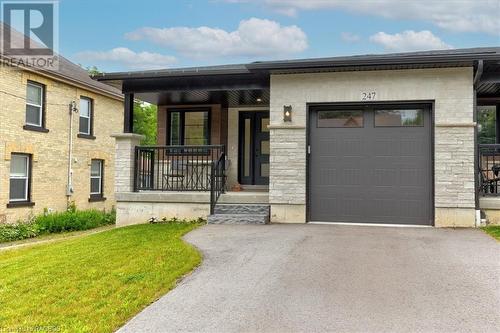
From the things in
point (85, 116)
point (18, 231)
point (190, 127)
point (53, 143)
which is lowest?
point (18, 231)

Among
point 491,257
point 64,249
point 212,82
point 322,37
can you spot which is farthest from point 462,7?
point 64,249

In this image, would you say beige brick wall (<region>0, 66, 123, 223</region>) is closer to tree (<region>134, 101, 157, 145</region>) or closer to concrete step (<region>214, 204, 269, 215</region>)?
concrete step (<region>214, 204, 269, 215</region>)

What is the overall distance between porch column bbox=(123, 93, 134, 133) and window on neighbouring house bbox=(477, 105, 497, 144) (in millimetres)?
9137

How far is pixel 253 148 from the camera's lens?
11938 millimetres

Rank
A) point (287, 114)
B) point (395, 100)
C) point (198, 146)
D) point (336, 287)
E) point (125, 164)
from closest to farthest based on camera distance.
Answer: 1. point (336, 287)
2. point (395, 100)
3. point (287, 114)
4. point (198, 146)
5. point (125, 164)

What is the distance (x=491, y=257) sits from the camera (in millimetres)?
5344

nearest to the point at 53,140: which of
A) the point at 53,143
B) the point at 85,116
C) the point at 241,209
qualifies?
the point at 53,143

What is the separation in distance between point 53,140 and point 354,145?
421 inches

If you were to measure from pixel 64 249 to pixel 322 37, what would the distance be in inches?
774

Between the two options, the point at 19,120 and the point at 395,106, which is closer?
the point at 395,106

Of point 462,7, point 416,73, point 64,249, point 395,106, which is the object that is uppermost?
point 462,7

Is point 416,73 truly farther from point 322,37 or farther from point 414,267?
point 322,37

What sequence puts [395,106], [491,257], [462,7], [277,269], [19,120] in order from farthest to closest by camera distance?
[462,7] < [19,120] < [395,106] < [491,257] < [277,269]

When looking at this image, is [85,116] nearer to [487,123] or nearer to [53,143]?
[53,143]
